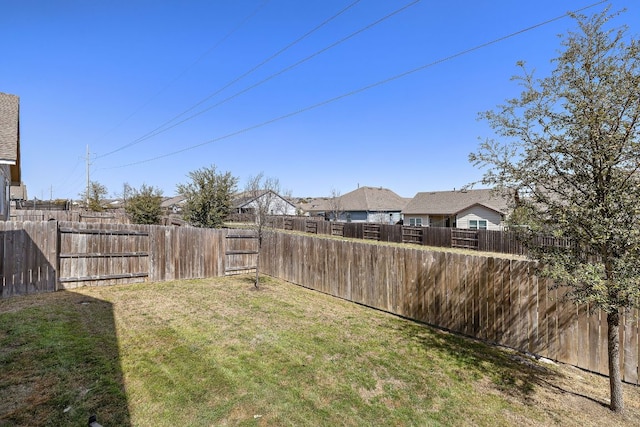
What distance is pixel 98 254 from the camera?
10133mm

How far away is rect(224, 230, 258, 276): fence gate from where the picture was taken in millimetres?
12578

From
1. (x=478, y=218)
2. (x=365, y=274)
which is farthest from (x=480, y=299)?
(x=478, y=218)

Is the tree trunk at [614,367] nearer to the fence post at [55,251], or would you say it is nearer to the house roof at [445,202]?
the fence post at [55,251]

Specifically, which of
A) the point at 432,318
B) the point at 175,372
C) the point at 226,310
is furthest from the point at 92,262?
the point at 432,318

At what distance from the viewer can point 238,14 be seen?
1377cm

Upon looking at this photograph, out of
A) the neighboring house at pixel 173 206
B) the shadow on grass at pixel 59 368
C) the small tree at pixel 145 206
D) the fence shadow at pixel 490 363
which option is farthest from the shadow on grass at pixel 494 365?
the small tree at pixel 145 206

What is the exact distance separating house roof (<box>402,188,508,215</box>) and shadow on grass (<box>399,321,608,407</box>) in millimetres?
25000

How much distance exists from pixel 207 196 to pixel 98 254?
5986mm

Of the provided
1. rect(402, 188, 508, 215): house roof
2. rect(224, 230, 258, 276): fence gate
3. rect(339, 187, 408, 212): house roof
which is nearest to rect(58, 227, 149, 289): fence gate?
rect(224, 230, 258, 276): fence gate

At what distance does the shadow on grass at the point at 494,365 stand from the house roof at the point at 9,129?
36.6ft

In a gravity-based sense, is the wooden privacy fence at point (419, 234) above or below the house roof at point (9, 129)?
below

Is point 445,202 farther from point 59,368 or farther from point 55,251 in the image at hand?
point 59,368

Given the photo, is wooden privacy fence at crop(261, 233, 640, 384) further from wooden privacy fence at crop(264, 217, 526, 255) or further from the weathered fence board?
wooden privacy fence at crop(264, 217, 526, 255)

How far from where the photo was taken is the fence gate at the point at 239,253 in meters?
12.6
